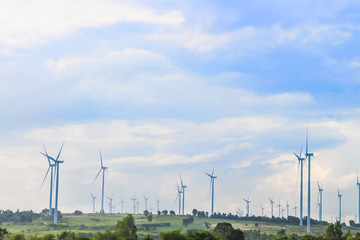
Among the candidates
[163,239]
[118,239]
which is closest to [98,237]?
[118,239]

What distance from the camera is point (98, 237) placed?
196 meters

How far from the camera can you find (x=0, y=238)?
195875 millimetres

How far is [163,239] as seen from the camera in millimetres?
195125

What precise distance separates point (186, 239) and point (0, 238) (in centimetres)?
6058

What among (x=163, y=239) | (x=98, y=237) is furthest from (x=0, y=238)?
(x=163, y=239)

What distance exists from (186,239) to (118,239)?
22753 mm

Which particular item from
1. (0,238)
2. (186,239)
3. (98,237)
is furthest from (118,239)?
(0,238)

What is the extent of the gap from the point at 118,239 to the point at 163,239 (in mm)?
15790

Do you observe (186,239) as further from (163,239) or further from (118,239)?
(118,239)

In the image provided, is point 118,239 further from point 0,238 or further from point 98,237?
point 0,238

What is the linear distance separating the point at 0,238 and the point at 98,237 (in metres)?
31.9

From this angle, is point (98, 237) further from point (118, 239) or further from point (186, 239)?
point (186, 239)

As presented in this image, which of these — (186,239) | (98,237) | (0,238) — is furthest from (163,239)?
(0,238)

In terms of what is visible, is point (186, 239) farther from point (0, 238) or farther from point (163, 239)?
point (0, 238)
